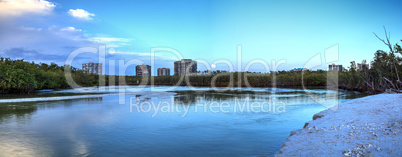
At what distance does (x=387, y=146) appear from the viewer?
13.3ft

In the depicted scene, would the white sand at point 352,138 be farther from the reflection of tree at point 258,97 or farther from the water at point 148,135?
the reflection of tree at point 258,97

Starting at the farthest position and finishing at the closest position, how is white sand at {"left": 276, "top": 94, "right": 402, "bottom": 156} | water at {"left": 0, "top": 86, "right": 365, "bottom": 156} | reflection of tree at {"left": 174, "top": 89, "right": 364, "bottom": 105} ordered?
1. reflection of tree at {"left": 174, "top": 89, "right": 364, "bottom": 105}
2. water at {"left": 0, "top": 86, "right": 365, "bottom": 156}
3. white sand at {"left": 276, "top": 94, "right": 402, "bottom": 156}

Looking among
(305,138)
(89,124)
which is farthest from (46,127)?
(305,138)

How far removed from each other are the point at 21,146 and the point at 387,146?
25.0 feet

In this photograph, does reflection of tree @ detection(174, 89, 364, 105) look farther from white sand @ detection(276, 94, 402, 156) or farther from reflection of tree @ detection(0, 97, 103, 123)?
white sand @ detection(276, 94, 402, 156)

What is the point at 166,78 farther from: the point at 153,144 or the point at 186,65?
the point at 153,144

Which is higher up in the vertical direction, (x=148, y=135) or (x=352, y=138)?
(x=352, y=138)

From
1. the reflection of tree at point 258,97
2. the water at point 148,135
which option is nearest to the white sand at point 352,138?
the water at point 148,135

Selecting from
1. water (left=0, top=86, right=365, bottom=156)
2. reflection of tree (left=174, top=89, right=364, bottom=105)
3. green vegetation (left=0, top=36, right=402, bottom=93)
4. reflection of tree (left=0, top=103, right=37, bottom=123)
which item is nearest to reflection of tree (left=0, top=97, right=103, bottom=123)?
reflection of tree (left=0, top=103, right=37, bottom=123)

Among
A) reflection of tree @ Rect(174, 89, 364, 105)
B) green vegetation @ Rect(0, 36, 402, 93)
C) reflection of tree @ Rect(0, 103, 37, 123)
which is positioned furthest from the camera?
green vegetation @ Rect(0, 36, 402, 93)

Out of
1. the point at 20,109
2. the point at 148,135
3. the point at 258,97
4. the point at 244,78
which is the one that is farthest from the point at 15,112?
the point at 244,78

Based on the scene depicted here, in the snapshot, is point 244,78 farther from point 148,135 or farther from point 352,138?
point 352,138

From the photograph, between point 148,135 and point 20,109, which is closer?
point 148,135

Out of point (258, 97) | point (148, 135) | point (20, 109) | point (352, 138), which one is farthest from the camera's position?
point (258, 97)
